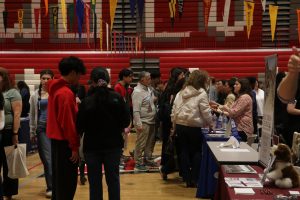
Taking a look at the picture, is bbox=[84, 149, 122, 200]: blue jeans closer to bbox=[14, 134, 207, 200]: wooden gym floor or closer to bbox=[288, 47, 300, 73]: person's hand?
bbox=[14, 134, 207, 200]: wooden gym floor

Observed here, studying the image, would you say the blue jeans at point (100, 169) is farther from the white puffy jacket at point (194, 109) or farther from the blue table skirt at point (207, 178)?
the white puffy jacket at point (194, 109)

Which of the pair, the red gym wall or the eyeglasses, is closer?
the eyeglasses

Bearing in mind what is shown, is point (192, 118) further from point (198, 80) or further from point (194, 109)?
point (198, 80)

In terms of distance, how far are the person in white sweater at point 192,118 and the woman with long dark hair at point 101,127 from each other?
1.64 meters

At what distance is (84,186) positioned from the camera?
18.2 ft

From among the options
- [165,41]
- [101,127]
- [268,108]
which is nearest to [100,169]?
[101,127]

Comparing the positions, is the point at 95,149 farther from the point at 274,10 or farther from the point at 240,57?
the point at 240,57

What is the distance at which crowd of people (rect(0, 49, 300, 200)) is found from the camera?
3646 millimetres

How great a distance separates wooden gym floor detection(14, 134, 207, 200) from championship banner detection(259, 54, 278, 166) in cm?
235

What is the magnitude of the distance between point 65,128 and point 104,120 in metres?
0.33

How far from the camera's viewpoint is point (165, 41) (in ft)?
57.3

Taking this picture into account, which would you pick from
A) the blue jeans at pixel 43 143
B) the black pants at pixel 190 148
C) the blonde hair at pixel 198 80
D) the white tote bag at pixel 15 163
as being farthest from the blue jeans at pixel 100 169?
the blonde hair at pixel 198 80

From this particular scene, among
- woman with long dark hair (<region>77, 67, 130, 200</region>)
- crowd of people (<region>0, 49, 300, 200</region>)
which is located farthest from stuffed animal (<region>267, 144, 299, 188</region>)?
woman with long dark hair (<region>77, 67, 130, 200</region>)

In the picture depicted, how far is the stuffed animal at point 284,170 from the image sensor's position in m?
2.28
